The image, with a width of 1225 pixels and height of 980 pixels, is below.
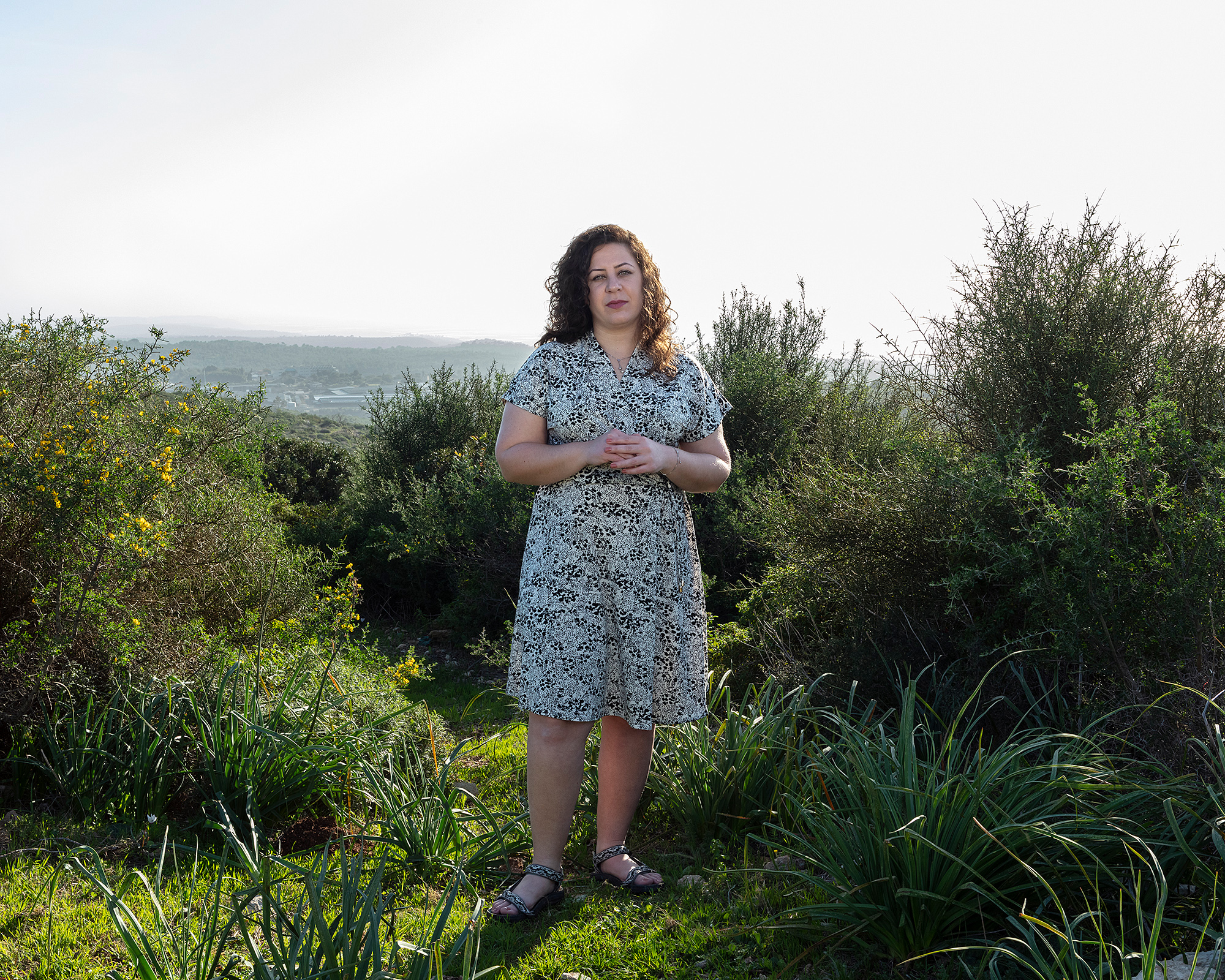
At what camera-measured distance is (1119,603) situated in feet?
9.82

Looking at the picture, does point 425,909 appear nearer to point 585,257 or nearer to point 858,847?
point 858,847

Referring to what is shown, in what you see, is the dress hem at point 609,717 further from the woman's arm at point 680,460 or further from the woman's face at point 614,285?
the woman's face at point 614,285

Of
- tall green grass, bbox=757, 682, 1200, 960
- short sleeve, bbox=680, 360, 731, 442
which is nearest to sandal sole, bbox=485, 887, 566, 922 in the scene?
tall green grass, bbox=757, 682, 1200, 960

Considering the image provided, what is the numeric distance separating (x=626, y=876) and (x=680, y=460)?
1.36 metres

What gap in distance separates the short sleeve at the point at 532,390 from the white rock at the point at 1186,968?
2.07 m

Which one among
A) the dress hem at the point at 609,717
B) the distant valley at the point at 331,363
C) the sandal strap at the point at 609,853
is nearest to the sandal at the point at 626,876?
the sandal strap at the point at 609,853

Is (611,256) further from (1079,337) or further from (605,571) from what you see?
(1079,337)

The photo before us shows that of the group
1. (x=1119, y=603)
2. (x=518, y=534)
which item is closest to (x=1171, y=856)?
(x=1119, y=603)

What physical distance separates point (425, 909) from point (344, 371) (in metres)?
41.8

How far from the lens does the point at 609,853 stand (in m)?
2.78

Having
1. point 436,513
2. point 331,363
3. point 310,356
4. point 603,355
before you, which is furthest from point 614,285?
point 310,356

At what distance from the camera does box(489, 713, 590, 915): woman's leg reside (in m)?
2.58

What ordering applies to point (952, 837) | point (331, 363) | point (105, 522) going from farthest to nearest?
point (331, 363)
point (105, 522)
point (952, 837)

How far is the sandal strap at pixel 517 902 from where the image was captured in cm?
251
